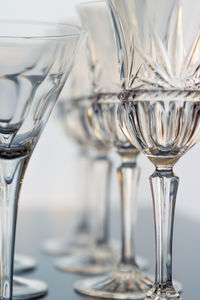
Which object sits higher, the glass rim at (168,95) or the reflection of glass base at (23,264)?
the glass rim at (168,95)

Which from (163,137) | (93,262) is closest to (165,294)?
(163,137)

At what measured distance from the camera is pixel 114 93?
32.3 inches

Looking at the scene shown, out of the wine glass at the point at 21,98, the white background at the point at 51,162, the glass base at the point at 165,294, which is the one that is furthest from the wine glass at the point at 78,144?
the white background at the point at 51,162

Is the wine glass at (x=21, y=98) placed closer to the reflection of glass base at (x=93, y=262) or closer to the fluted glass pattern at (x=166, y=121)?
the fluted glass pattern at (x=166, y=121)

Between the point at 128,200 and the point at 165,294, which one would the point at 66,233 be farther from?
the point at 165,294

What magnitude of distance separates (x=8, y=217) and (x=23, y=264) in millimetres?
285

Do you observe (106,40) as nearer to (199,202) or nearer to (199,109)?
(199,109)

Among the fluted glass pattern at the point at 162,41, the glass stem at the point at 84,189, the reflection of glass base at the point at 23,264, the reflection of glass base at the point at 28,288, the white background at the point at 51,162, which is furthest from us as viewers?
the white background at the point at 51,162

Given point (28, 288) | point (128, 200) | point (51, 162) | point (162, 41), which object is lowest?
point (28, 288)

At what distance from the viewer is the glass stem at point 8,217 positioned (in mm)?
686

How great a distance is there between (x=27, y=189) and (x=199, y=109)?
62.0 inches

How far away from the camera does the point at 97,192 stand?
113cm

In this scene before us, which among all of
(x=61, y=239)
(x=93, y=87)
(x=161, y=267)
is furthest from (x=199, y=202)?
(x=161, y=267)

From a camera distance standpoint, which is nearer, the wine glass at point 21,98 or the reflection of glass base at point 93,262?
the wine glass at point 21,98
